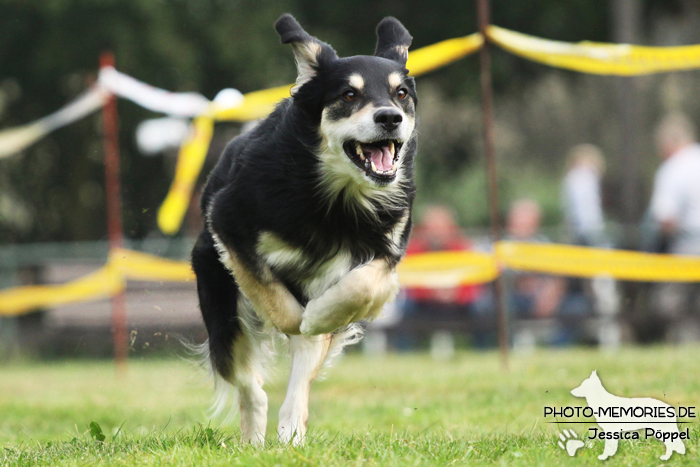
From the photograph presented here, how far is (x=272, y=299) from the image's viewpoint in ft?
13.5

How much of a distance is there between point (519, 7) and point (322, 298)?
12.1m

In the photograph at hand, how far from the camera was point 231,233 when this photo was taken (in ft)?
13.8

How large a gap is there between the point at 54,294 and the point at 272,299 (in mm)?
8519

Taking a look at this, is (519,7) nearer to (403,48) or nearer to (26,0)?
(26,0)

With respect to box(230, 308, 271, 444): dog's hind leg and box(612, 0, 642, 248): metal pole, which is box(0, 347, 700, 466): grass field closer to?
box(230, 308, 271, 444): dog's hind leg

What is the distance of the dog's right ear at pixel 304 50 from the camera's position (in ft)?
13.2

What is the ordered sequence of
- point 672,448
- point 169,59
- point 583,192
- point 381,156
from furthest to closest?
point 169,59 → point 583,192 → point 381,156 → point 672,448

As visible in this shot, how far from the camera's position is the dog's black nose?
3750mm

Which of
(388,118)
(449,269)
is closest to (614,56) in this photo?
(449,269)

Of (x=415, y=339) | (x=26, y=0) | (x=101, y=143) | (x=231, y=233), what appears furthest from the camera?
(x=101, y=143)

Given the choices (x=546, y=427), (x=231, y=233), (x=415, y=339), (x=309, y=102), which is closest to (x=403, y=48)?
(x=309, y=102)

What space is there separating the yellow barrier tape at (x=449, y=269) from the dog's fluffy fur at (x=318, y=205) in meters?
4.40

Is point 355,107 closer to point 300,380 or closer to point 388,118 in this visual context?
point 388,118

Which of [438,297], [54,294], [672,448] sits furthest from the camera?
[54,294]
